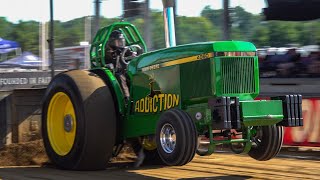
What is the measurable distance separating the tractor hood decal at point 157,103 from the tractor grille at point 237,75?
0.64m

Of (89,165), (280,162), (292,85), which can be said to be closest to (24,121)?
(89,165)

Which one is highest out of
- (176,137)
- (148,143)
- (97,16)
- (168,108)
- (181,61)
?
(97,16)

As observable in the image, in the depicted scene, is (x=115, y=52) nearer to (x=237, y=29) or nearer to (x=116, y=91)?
(x=116, y=91)

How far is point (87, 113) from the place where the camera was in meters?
7.41

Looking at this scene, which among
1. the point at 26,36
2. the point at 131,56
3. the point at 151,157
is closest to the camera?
the point at 131,56

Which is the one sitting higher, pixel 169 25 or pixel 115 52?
pixel 169 25

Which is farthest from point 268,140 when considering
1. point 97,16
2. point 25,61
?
point 25,61

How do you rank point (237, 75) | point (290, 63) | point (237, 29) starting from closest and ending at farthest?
point (237, 75), point (290, 63), point (237, 29)

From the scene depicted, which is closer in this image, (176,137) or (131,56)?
(176,137)

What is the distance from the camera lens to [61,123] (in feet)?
27.1

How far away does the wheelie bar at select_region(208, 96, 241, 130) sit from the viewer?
20.0 ft

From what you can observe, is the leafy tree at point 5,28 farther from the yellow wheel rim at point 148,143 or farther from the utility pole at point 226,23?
the yellow wheel rim at point 148,143

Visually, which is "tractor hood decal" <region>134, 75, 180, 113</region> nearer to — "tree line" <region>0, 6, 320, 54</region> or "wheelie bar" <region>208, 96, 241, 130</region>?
"wheelie bar" <region>208, 96, 241, 130</region>

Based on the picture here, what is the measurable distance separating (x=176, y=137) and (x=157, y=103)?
0.98 meters
